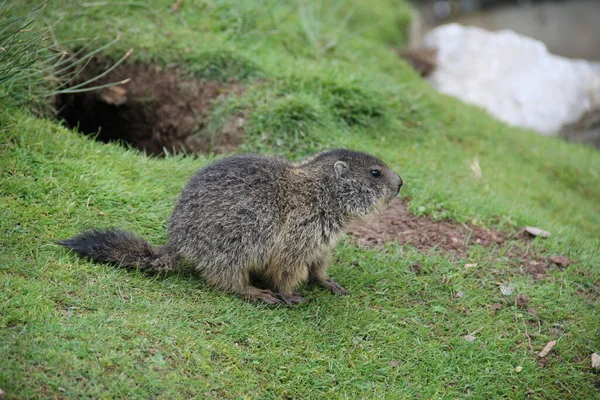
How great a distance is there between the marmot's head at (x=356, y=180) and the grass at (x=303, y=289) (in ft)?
2.00

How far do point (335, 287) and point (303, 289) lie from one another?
0.25 metres

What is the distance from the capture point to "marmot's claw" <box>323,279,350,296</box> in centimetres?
490

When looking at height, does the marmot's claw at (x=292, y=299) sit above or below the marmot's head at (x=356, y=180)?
below

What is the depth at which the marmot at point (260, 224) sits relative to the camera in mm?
4445

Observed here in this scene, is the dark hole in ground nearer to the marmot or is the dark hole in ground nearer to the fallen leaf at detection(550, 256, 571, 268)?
the marmot

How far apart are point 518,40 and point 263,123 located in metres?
6.43

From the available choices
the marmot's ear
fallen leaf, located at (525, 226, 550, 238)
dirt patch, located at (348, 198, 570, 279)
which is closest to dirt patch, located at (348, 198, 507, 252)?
dirt patch, located at (348, 198, 570, 279)

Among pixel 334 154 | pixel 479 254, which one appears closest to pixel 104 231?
pixel 334 154

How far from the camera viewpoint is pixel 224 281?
178 inches

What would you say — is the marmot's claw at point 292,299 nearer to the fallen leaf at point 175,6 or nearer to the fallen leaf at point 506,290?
the fallen leaf at point 506,290

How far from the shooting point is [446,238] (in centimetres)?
571

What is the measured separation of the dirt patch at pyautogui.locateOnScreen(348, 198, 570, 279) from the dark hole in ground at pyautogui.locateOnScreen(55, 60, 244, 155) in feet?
7.48

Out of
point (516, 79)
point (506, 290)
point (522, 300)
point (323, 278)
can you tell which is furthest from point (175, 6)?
point (516, 79)

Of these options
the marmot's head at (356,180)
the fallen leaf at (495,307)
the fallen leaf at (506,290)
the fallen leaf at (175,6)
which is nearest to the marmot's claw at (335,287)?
the marmot's head at (356,180)
